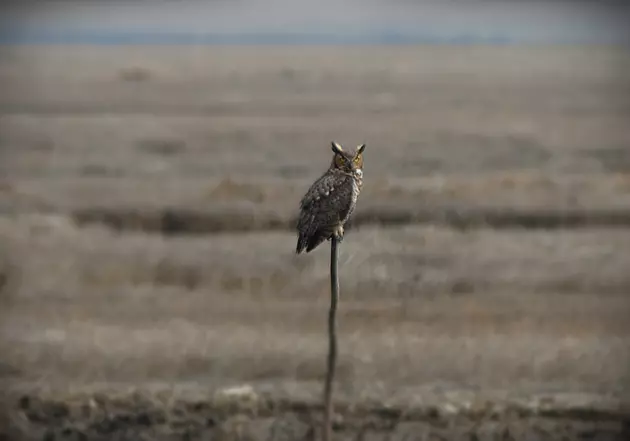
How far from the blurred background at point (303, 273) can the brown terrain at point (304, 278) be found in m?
0.04

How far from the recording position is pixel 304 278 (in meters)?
11.5

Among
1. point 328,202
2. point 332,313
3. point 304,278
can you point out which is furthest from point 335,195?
point 304,278

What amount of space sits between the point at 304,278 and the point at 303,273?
0.16 metres

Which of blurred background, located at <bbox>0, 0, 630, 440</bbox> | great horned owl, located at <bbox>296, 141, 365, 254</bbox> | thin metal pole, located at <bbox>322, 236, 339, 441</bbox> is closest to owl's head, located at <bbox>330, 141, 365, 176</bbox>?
great horned owl, located at <bbox>296, 141, 365, 254</bbox>

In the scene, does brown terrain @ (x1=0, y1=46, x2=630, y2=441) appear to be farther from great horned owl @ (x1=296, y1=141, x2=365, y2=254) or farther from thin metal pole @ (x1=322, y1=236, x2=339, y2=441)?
great horned owl @ (x1=296, y1=141, x2=365, y2=254)

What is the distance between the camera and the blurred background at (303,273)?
794 cm

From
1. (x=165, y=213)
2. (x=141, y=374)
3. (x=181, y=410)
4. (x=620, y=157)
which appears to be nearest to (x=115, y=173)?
(x=165, y=213)

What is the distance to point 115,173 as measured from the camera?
1722 cm

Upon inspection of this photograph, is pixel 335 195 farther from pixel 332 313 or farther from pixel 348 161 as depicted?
pixel 332 313

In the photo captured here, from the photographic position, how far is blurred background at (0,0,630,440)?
794 cm

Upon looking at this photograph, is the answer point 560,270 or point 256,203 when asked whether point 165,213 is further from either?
point 560,270

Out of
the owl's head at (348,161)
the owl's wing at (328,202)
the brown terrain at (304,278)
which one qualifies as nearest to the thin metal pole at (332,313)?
the owl's wing at (328,202)

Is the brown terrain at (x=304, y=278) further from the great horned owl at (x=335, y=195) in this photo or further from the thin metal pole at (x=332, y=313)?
the great horned owl at (x=335, y=195)

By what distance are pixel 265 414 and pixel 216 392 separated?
65 centimetres
